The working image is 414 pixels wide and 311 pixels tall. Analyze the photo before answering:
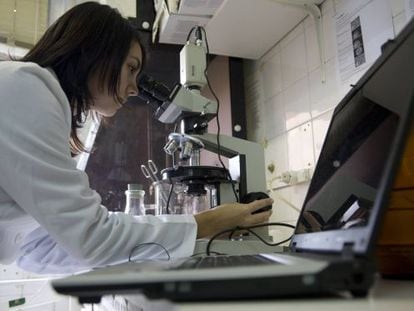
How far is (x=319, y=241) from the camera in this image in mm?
491

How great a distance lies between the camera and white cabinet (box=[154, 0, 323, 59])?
1446 mm

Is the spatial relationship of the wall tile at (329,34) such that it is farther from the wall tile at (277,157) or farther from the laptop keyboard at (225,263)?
the laptop keyboard at (225,263)

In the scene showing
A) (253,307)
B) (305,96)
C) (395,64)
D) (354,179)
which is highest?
(305,96)

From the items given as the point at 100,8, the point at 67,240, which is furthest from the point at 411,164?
the point at 100,8

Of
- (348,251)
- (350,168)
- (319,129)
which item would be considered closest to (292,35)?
(319,129)

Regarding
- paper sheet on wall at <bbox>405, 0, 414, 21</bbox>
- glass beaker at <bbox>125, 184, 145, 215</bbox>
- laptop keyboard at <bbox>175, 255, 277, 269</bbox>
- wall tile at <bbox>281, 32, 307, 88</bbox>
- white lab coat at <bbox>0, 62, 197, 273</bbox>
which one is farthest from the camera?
wall tile at <bbox>281, 32, 307, 88</bbox>

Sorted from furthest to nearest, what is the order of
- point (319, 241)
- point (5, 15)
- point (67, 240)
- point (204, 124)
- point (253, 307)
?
point (5, 15)
point (204, 124)
point (67, 240)
point (319, 241)
point (253, 307)

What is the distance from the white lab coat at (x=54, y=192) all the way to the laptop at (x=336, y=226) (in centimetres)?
14

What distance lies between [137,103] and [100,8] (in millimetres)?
1169

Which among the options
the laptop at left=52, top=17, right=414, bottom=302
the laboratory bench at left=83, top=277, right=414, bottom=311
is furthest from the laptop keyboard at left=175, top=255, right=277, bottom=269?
the laboratory bench at left=83, top=277, right=414, bottom=311

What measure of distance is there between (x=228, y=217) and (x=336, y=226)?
1.08 ft

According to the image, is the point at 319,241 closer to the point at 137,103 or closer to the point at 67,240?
the point at 67,240

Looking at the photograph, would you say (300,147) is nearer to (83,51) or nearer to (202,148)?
(202,148)

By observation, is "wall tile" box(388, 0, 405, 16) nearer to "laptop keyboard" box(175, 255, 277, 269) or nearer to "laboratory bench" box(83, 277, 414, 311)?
"laptop keyboard" box(175, 255, 277, 269)
